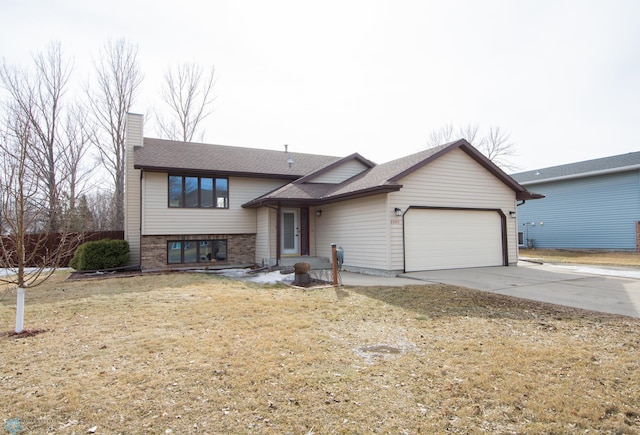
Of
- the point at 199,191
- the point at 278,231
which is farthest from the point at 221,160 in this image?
the point at 278,231

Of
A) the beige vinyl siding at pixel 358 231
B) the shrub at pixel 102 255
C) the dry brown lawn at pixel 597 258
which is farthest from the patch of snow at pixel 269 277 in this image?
the dry brown lawn at pixel 597 258

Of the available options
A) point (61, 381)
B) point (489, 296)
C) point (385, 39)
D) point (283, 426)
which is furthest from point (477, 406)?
point (385, 39)

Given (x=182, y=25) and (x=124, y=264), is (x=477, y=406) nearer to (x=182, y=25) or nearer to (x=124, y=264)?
(x=182, y=25)

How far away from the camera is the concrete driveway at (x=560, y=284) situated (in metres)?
7.00

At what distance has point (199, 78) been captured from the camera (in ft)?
89.0

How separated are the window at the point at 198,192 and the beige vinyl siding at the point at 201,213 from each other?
0.21m

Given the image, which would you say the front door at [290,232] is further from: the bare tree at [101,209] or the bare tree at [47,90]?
the bare tree at [101,209]

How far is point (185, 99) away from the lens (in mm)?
26906

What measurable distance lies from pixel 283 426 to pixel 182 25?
1131cm

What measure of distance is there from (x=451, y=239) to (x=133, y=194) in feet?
42.9

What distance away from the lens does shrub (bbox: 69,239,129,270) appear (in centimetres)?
1390

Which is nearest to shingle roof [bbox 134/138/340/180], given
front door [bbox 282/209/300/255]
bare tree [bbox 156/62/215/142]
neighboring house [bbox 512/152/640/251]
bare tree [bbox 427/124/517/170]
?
front door [bbox 282/209/300/255]

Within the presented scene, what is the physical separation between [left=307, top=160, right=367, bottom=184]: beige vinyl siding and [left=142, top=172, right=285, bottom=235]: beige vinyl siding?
6.53 feet

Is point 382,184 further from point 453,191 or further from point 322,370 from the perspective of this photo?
point 322,370
